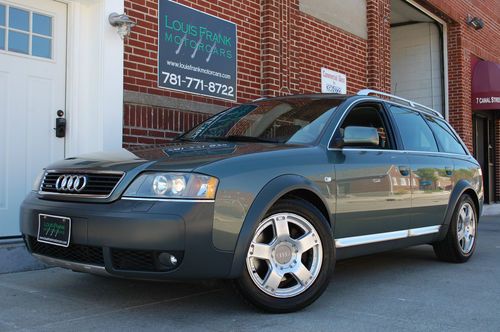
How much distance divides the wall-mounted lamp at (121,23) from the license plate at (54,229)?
2.86 m

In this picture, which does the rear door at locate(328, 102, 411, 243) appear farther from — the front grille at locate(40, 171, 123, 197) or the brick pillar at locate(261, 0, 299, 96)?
the brick pillar at locate(261, 0, 299, 96)

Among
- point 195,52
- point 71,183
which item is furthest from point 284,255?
point 195,52

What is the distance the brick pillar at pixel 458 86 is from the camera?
13.8 m

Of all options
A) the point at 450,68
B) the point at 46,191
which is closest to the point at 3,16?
the point at 46,191

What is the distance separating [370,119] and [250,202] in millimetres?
2157

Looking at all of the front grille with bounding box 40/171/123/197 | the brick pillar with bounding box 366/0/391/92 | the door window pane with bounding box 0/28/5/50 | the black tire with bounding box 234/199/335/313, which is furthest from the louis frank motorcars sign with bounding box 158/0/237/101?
the brick pillar with bounding box 366/0/391/92

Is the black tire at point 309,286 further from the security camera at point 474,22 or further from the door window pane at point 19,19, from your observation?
the security camera at point 474,22

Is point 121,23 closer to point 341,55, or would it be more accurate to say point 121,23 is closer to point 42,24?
point 42,24

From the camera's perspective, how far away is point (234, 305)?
3.97 meters

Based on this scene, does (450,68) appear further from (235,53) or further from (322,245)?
(322,245)

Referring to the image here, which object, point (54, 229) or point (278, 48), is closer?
point (54, 229)

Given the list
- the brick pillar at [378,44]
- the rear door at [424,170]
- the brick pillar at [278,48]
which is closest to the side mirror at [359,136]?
the rear door at [424,170]

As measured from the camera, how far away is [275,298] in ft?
12.1

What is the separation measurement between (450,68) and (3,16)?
11416mm
